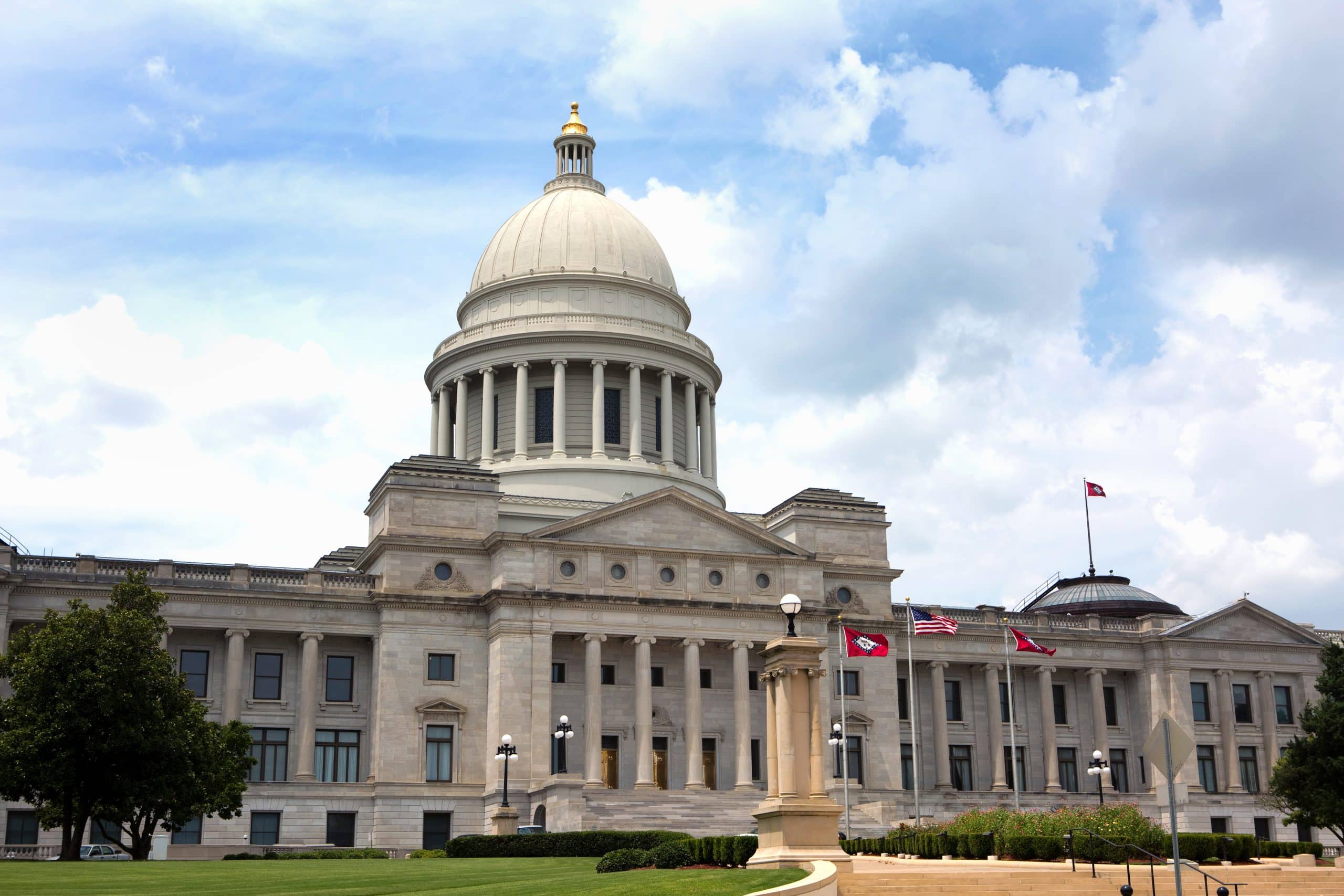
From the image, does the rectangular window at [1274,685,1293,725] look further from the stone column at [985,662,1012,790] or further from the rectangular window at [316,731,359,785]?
the rectangular window at [316,731,359,785]

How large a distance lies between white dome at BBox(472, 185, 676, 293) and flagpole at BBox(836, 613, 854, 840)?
1014 inches

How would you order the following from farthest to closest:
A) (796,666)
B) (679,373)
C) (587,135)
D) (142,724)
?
(587,135) < (679,373) < (142,724) < (796,666)

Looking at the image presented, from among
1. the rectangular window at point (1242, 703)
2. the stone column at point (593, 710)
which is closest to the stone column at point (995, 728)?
the rectangular window at point (1242, 703)

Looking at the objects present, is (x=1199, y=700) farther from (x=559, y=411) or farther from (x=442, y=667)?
(x=442, y=667)

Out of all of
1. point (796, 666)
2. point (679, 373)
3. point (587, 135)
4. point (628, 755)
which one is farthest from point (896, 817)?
point (587, 135)

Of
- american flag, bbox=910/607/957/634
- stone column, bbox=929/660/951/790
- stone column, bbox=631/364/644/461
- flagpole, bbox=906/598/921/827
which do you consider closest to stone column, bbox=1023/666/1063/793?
stone column, bbox=929/660/951/790

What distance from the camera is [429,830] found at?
62.4 meters

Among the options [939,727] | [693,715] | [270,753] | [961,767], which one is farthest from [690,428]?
[270,753]

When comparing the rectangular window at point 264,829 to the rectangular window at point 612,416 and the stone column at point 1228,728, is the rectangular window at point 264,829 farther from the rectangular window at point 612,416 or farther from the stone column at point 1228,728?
the stone column at point 1228,728

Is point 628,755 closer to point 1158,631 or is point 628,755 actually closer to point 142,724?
point 142,724

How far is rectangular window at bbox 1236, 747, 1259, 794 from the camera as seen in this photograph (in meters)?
78.3

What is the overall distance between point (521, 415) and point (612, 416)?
208 inches

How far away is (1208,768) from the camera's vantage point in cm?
7800

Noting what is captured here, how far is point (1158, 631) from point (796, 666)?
52.8 metres
